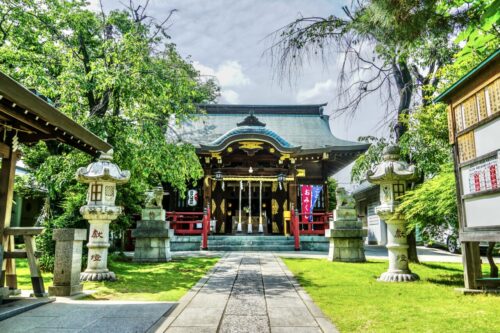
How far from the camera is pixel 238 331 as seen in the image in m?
3.41

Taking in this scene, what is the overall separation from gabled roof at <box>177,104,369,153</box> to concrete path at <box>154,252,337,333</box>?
44.0ft

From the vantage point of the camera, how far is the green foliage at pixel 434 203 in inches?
236

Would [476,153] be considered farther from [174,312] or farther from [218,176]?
[218,176]

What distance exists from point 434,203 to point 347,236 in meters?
4.46

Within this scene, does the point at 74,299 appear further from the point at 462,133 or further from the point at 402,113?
the point at 402,113

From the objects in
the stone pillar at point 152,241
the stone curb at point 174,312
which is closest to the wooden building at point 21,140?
the stone curb at point 174,312

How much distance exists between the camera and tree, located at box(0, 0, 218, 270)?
26.4 ft

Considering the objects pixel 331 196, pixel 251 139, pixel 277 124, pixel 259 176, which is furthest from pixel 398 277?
pixel 331 196

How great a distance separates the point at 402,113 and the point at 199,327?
7672 mm

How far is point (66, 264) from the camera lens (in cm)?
519

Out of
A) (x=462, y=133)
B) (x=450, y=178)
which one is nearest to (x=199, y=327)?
(x=462, y=133)

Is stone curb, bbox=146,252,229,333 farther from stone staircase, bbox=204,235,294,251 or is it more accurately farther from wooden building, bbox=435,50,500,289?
stone staircase, bbox=204,235,294,251

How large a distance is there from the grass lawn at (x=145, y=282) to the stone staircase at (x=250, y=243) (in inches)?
210

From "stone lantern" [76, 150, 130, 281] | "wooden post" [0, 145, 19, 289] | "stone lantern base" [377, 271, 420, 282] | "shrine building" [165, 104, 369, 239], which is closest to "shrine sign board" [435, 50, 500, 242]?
"stone lantern base" [377, 271, 420, 282]
